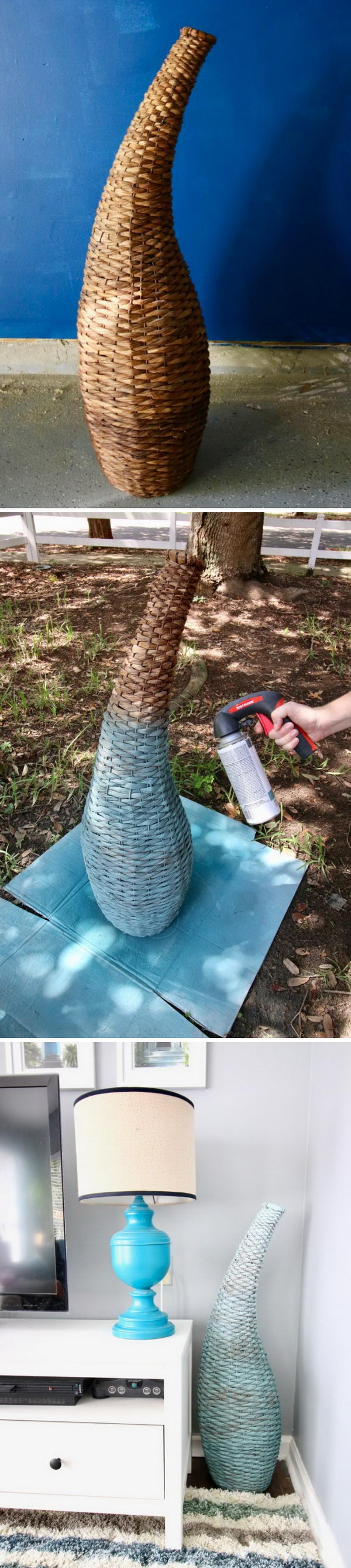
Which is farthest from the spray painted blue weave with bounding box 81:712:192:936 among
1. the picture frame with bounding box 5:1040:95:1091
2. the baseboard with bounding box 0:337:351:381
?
the picture frame with bounding box 5:1040:95:1091

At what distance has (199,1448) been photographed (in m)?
2.41

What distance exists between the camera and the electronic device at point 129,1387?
6.77ft

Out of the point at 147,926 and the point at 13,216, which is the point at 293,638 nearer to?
the point at 147,926

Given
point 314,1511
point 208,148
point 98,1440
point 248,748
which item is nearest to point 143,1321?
point 98,1440

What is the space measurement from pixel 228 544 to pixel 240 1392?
7.09ft

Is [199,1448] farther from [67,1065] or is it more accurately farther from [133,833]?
[133,833]

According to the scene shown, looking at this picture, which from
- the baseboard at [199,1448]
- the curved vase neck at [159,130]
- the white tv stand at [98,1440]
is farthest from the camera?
the baseboard at [199,1448]

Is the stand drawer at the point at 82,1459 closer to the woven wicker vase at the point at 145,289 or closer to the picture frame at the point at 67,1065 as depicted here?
the picture frame at the point at 67,1065

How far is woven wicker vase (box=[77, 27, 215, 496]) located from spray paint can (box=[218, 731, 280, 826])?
0.32 metres

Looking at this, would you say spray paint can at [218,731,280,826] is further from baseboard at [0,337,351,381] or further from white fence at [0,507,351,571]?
baseboard at [0,337,351,381]

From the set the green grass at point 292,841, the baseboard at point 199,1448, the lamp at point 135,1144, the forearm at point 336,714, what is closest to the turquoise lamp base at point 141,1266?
the lamp at point 135,1144

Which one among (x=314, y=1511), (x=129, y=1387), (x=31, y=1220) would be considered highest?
(x=31, y=1220)

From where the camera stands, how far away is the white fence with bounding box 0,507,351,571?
0.83m

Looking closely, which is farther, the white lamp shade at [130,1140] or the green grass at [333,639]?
the white lamp shade at [130,1140]
